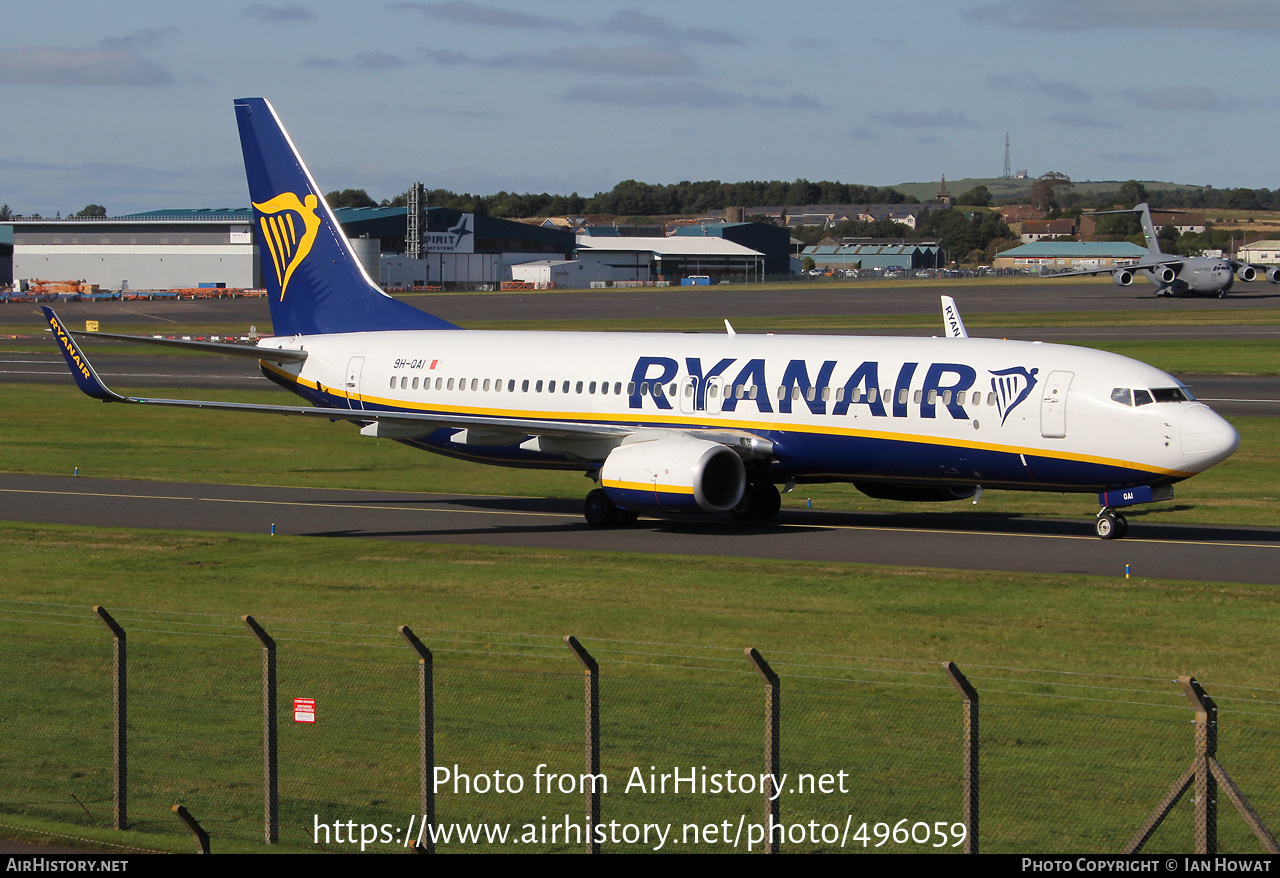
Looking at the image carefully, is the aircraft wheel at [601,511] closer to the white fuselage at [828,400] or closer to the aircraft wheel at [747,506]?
the white fuselage at [828,400]

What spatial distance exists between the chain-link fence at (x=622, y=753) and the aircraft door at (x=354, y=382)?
19.2 metres

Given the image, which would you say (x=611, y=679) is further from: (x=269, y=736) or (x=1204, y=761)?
(x=1204, y=761)

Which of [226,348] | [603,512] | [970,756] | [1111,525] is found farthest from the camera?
[226,348]

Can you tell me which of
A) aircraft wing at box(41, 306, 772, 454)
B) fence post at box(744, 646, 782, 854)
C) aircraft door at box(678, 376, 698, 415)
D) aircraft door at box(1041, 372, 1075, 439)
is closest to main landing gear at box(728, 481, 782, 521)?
aircraft wing at box(41, 306, 772, 454)

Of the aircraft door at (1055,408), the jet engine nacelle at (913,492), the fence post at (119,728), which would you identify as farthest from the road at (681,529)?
the fence post at (119,728)

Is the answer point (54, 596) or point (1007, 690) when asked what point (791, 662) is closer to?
point (1007, 690)

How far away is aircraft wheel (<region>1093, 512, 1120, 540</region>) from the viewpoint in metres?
31.5

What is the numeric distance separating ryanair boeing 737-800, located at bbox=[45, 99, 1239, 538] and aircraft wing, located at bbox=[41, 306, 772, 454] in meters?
0.07

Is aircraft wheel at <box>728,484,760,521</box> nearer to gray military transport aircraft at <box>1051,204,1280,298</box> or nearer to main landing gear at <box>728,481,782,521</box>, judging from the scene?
main landing gear at <box>728,481,782,521</box>

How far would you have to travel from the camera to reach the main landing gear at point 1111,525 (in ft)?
103

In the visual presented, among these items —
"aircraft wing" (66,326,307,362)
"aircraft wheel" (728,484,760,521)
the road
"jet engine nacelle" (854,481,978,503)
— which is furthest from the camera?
"aircraft wing" (66,326,307,362)

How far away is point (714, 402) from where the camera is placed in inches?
1367

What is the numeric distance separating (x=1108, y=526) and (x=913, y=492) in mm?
4594

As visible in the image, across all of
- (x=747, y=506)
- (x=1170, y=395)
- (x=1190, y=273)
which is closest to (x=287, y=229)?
(x=747, y=506)
